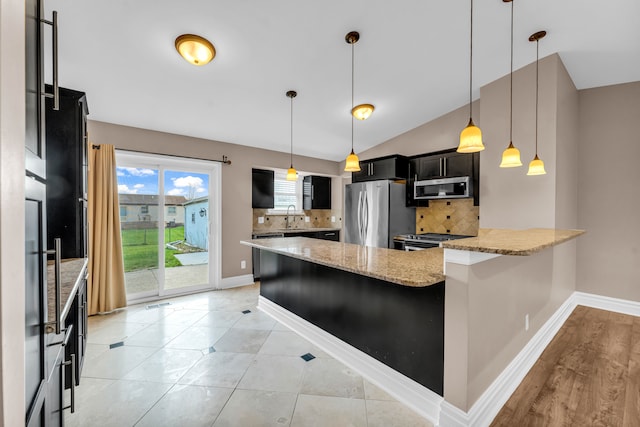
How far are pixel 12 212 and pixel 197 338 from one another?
8.65ft

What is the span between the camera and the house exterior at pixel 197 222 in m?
4.18

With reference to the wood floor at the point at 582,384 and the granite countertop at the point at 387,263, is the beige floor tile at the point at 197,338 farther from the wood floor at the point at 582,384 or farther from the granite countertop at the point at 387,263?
the wood floor at the point at 582,384

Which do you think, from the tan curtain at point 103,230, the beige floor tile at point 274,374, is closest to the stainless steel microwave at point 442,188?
the beige floor tile at point 274,374

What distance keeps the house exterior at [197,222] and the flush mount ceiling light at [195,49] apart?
2321mm

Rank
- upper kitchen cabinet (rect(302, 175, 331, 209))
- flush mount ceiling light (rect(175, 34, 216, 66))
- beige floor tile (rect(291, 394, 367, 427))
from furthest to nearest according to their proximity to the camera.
→ upper kitchen cabinet (rect(302, 175, 331, 209)) → flush mount ceiling light (rect(175, 34, 216, 66)) → beige floor tile (rect(291, 394, 367, 427))

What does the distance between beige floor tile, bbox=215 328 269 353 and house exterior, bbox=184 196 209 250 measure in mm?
1882

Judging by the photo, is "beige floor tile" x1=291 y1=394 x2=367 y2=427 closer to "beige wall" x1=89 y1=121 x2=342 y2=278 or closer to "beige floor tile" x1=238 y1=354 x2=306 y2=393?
"beige floor tile" x1=238 y1=354 x2=306 y2=393

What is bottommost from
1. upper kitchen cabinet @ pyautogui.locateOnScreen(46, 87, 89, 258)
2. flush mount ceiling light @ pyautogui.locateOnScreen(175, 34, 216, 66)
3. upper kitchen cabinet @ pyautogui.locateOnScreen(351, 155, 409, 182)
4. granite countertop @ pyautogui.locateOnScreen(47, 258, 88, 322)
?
granite countertop @ pyautogui.locateOnScreen(47, 258, 88, 322)

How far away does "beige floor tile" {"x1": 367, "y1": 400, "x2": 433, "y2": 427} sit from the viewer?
1653mm

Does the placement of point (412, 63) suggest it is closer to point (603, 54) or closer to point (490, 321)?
point (603, 54)

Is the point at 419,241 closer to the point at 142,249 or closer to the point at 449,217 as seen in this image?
the point at 449,217

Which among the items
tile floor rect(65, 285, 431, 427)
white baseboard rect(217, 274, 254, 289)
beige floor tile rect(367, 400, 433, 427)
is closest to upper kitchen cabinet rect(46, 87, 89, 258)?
tile floor rect(65, 285, 431, 427)

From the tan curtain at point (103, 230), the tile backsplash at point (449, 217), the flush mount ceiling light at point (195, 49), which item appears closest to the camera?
the flush mount ceiling light at point (195, 49)

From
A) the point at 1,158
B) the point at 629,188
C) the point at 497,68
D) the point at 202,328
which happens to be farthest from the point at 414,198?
the point at 1,158
